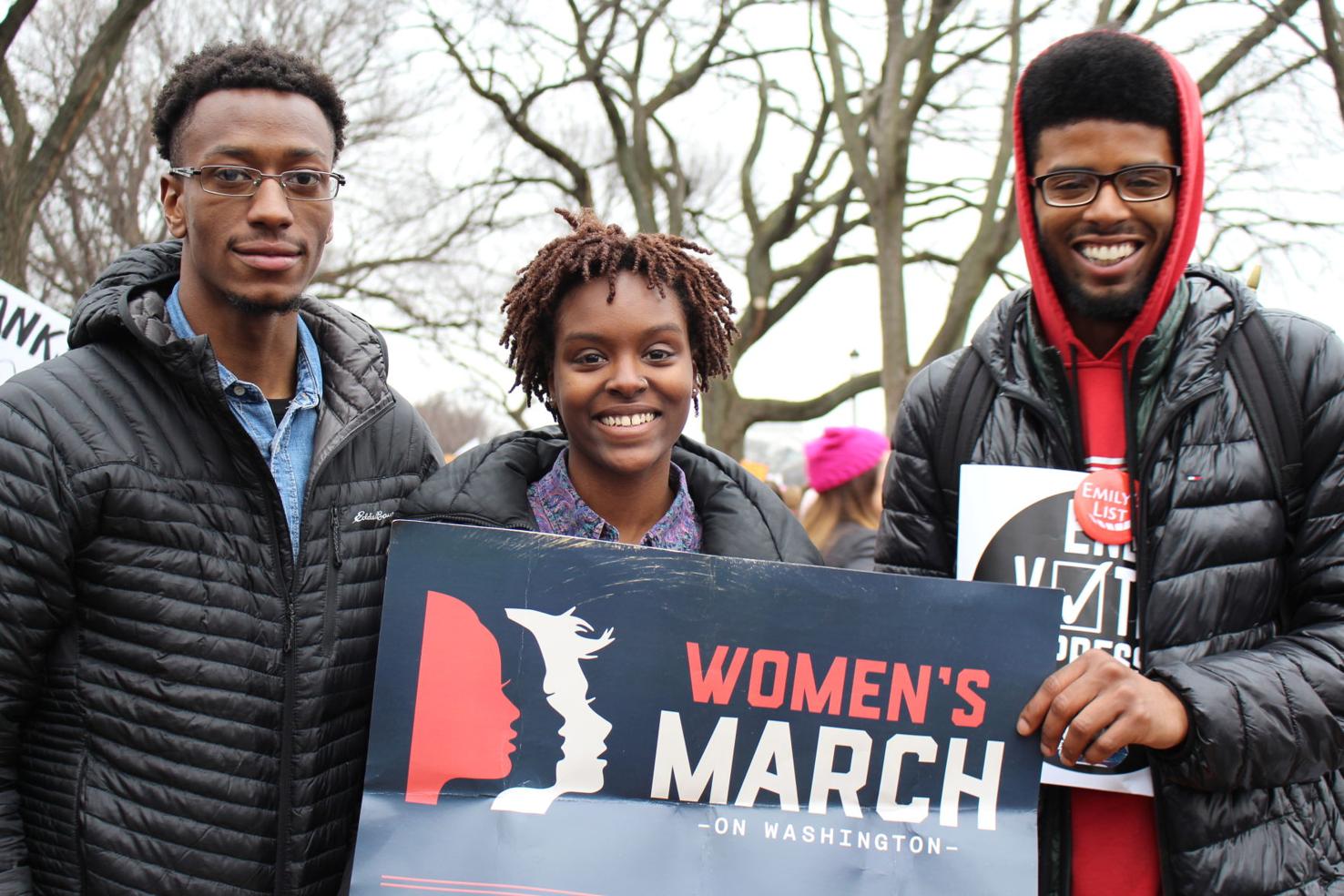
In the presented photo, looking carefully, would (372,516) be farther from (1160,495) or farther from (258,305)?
(1160,495)

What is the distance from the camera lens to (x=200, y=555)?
211 cm

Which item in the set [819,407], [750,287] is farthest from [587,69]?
[819,407]

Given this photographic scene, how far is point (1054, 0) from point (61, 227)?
10495mm

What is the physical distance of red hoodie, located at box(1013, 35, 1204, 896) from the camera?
202cm

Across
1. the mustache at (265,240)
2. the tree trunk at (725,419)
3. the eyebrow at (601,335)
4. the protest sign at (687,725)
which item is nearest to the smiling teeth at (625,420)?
the eyebrow at (601,335)

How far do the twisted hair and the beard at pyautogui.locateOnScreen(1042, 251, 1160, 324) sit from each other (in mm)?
691

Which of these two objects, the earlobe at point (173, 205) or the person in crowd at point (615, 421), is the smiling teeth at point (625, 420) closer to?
the person in crowd at point (615, 421)

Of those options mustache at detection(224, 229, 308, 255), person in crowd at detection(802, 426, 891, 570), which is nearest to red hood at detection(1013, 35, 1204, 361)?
mustache at detection(224, 229, 308, 255)

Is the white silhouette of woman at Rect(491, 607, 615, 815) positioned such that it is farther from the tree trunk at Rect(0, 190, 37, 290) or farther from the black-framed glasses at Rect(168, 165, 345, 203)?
the tree trunk at Rect(0, 190, 37, 290)

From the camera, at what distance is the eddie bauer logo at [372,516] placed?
7.48 feet

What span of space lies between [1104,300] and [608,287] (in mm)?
933

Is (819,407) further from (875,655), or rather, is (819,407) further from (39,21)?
(875,655)

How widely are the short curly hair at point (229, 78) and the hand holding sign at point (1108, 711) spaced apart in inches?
72.4

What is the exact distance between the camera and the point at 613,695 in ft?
6.73
